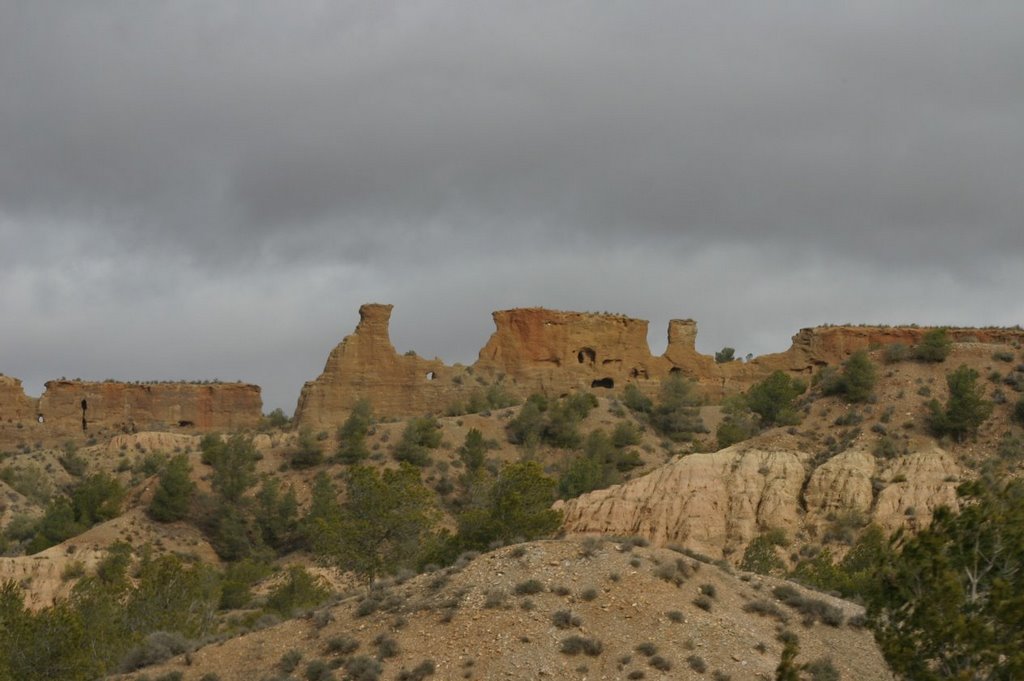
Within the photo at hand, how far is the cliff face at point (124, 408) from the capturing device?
87.9 m

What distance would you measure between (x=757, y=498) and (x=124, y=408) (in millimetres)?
52782

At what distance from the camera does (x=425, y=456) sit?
7038 centimetres

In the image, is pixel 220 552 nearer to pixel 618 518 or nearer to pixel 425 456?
pixel 425 456

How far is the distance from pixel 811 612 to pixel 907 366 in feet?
121

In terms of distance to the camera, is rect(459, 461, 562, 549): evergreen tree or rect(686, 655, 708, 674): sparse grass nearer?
rect(686, 655, 708, 674): sparse grass

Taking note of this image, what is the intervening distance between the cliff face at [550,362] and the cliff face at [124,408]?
1024 centimetres

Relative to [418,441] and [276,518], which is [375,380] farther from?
[276,518]

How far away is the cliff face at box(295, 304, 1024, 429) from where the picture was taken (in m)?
82.5

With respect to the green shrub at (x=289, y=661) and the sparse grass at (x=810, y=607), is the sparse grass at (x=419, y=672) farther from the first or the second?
the sparse grass at (x=810, y=607)

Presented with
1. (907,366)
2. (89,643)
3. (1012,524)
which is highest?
(907,366)

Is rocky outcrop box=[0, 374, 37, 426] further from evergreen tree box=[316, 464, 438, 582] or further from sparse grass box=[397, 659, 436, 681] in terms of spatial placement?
sparse grass box=[397, 659, 436, 681]

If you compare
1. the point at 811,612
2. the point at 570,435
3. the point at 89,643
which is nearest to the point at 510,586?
the point at 811,612

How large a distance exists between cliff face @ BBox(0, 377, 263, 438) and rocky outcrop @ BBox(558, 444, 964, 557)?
43437mm

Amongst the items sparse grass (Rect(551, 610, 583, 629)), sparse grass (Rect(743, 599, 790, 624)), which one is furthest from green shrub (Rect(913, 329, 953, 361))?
sparse grass (Rect(551, 610, 583, 629))
